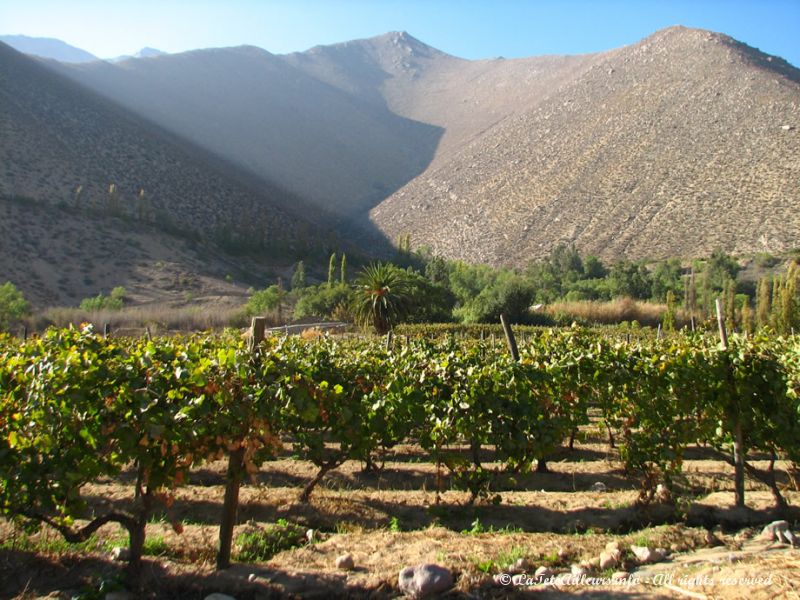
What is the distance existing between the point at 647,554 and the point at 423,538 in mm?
1906

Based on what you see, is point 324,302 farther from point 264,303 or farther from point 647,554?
point 647,554

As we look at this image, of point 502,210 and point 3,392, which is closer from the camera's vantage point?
point 3,392

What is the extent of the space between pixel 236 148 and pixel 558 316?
5875 cm

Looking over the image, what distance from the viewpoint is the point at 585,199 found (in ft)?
154

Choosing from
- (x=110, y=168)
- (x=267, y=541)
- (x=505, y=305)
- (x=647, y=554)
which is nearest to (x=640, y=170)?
(x=505, y=305)

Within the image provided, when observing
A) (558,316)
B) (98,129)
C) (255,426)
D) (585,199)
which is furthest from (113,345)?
(98,129)

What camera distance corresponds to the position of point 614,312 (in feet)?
116

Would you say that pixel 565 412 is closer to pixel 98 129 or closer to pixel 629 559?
pixel 629 559

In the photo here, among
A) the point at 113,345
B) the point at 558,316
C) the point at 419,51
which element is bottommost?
the point at 558,316

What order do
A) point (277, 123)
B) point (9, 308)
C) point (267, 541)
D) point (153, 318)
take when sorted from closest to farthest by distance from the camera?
point (267, 541)
point (9, 308)
point (153, 318)
point (277, 123)

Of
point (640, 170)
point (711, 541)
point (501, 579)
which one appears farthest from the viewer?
point (640, 170)

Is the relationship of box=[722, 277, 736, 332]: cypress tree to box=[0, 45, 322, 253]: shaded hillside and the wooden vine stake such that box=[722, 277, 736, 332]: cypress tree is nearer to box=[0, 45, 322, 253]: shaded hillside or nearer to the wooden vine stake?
the wooden vine stake

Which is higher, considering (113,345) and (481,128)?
(481,128)

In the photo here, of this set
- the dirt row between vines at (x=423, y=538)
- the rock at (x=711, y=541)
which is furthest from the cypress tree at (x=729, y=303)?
the rock at (x=711, y=541)
